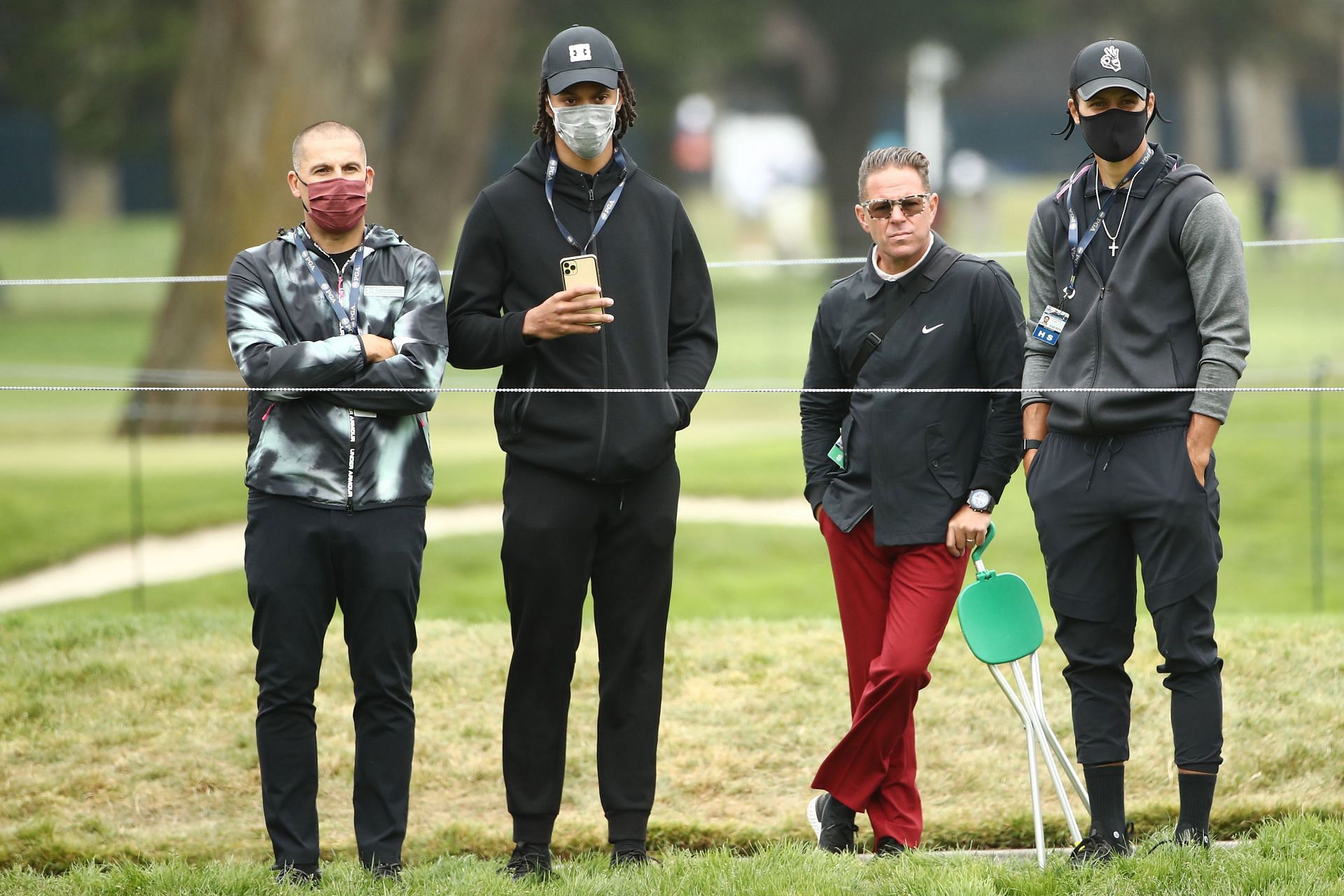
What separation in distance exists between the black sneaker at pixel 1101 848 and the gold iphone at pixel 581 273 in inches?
79.6

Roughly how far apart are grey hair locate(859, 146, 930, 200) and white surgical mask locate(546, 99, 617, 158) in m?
0.74

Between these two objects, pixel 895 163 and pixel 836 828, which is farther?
pixel 836 828

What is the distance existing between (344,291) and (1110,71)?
2.20m

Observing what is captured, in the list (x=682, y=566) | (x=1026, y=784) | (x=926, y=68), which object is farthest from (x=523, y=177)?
(x=926, y=68)

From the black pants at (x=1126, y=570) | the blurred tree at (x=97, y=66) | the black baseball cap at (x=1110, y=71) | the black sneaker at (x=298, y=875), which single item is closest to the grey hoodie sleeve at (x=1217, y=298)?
the black pants at (x=1126, y=570)

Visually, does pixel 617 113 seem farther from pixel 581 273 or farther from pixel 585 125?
pixel 581 273

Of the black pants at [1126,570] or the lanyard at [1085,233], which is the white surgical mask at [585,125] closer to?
the lanyard at [1085,233]

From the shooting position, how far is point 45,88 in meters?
37.0

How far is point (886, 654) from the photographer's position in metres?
5.10

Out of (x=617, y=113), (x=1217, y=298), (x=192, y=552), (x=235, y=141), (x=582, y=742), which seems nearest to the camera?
(x=1217, y=298)

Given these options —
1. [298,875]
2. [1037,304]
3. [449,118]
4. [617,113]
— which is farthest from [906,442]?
[449,118]

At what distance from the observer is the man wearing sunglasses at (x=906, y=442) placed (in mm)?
5098

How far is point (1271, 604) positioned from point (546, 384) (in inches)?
367

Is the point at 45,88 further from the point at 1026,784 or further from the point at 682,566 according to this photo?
the point at 1026,784
